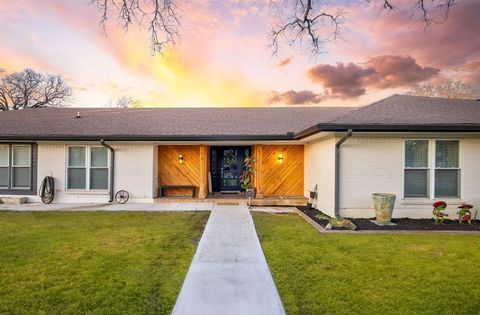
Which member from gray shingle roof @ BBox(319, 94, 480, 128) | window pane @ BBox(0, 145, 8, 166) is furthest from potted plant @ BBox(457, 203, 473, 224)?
window pane @ BBox(0, 145, 8, 166)

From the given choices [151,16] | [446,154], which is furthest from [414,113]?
[151,16]

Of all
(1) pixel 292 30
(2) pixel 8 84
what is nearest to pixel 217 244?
(1) pixel 292 30

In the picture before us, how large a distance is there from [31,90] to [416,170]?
38.1 metres

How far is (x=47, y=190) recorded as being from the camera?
11.1 metres

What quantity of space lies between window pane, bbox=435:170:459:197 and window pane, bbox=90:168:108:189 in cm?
1079

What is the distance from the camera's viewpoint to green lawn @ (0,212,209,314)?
3379 millimetres

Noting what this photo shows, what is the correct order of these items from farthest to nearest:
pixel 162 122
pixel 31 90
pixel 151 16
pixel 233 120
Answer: pixel 31 90 < pixel 233 120 < pixel 162 122 < pixel 151 16

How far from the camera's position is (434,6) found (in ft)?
15.6

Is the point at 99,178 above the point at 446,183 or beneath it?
beneath

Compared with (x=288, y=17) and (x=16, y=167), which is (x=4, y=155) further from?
(x=288, y=17)

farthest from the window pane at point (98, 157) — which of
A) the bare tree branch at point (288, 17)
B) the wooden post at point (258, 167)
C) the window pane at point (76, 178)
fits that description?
the bare tree branch at point (288, 17)

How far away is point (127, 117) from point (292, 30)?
394 inches

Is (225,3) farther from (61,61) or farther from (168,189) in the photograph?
(61,61)

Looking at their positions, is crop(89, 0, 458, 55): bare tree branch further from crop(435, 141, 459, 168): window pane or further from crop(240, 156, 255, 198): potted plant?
crop(240, 156, 255, 198): potted plant
